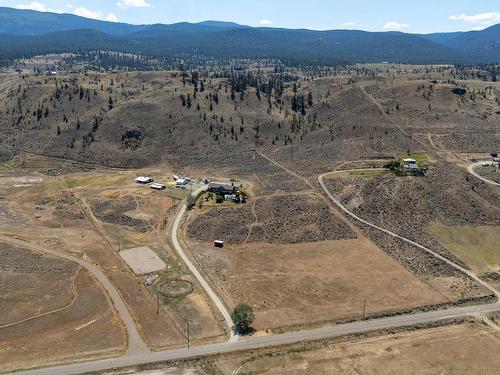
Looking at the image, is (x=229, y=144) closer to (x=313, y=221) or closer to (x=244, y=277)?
(x=313, y=221)

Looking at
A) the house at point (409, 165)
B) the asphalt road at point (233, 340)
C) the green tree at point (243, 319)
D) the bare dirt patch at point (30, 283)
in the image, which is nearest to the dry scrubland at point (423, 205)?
the house at point (409, 165)

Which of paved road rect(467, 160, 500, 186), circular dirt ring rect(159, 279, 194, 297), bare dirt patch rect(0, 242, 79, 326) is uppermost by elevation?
paved road rect(467, 160, 500, 186)

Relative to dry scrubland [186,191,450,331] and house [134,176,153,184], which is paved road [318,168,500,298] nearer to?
dry scrubland [186,191,450,331]

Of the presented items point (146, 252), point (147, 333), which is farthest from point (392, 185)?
point (147, 333)

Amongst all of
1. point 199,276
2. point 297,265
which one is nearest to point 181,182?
point 199,276

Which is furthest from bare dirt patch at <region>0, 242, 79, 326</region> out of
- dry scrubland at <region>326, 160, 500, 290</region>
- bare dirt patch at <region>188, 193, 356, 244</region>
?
dry scrubland at <region>326, 160, 500, 290</region>

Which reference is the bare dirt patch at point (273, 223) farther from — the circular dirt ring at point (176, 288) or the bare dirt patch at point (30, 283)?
the bare dirt patch at point (30, 283)
